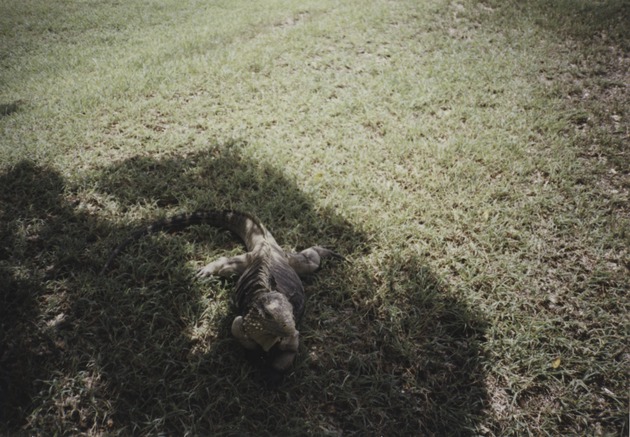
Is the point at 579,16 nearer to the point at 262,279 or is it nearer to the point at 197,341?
the point at 262,279

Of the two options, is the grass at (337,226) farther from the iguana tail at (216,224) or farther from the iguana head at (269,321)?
the iguana head at (269,321)

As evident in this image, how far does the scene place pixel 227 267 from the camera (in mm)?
3018

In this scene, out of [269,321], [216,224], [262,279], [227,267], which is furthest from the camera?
[216,224]

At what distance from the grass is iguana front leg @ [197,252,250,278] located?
0.13 metres

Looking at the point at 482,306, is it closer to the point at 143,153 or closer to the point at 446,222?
the point at 446,222

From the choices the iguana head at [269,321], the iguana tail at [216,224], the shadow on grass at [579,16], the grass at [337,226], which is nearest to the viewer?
the iguana head at [269,321]

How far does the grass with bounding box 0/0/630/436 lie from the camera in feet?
7.91

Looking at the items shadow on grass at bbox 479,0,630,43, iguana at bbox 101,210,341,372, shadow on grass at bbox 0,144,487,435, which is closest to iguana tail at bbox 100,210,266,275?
iguana at bbox 101,210,341,372

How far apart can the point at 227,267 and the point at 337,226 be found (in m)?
1.21

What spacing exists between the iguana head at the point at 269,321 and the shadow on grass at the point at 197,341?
43cm

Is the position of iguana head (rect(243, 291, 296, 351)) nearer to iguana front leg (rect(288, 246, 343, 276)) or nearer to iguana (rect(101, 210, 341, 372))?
iguana (rect(101, 210, 341, 372))

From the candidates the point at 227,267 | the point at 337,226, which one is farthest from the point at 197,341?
the point at 337,226

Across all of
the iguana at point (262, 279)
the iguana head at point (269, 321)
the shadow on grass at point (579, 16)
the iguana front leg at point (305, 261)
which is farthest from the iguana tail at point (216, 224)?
the shadow on grass at point (579, 16)

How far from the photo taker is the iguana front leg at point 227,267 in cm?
301
